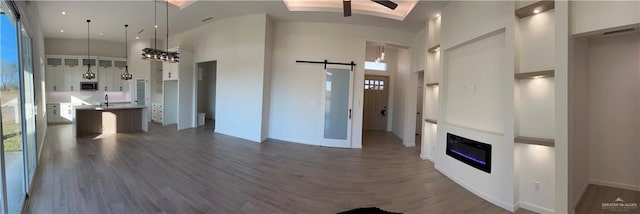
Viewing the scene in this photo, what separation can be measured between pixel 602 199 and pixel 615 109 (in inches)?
48.9

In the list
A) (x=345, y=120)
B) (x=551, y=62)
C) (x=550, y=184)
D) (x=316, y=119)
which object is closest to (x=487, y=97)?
(x=551, y=62)

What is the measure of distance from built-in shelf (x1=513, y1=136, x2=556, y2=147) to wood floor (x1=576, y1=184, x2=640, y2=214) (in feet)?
3.25

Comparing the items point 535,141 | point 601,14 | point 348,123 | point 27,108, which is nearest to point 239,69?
point 348,123

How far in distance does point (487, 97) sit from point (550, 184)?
4.13 ft

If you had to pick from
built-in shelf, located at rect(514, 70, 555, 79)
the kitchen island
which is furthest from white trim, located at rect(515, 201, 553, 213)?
the kitchen island

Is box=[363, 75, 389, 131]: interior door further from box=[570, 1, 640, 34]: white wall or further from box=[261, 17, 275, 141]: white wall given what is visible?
box=[570, 1, 640, 34]: white wall

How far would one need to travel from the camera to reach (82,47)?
10109mm

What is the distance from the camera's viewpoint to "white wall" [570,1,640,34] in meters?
2.36

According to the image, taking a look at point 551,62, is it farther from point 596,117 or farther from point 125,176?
point 125,176

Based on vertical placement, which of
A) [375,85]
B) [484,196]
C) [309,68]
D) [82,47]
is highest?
[82,47]

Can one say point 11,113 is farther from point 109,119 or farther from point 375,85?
point 375,85

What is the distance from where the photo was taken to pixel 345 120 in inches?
263

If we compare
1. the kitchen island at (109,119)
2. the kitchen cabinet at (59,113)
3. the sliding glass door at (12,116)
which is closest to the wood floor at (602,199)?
the sliding glass door at (12,116)

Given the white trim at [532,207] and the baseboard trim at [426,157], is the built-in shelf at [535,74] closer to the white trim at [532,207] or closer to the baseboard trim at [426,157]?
the white trim at [532,207]
